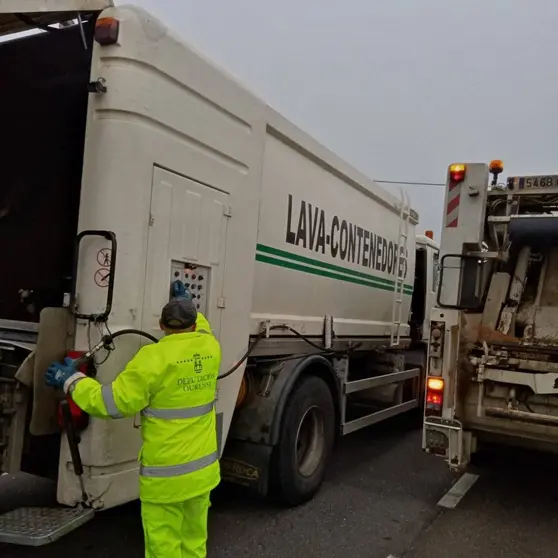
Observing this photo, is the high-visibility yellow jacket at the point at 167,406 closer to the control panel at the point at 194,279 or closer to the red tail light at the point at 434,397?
the control panel at the point at 194,279

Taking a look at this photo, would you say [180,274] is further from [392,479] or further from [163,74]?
[392,479]

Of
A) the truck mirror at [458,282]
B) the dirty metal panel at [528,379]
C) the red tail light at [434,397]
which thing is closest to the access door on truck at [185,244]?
the red tail light at [434,397]

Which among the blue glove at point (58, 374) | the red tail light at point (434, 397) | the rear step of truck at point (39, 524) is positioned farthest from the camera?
the red tail light at point (434, 397)

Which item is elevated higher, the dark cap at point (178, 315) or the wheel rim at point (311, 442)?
the dark cap at point (178, 315)

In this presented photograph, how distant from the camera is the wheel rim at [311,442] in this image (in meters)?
4.70

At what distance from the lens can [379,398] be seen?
255 inches

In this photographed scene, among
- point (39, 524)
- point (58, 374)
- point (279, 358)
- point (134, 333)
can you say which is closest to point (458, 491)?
point (279, 358)

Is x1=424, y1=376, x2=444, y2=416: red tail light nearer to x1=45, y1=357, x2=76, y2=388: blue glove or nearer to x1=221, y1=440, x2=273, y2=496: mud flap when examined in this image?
x1=221, y1=440, x2=273, y2=496: mud flap

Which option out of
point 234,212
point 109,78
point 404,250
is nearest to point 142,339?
point 234,212

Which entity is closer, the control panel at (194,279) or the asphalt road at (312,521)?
the control panel at (194,279)

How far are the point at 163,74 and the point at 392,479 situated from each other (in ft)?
13.0

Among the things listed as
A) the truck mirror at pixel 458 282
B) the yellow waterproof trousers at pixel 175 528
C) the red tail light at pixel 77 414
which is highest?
the truck mirror at pixel 458 282

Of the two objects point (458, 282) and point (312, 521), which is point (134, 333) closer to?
point (312, 521)

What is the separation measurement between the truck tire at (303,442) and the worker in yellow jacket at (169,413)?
→ 134cm
